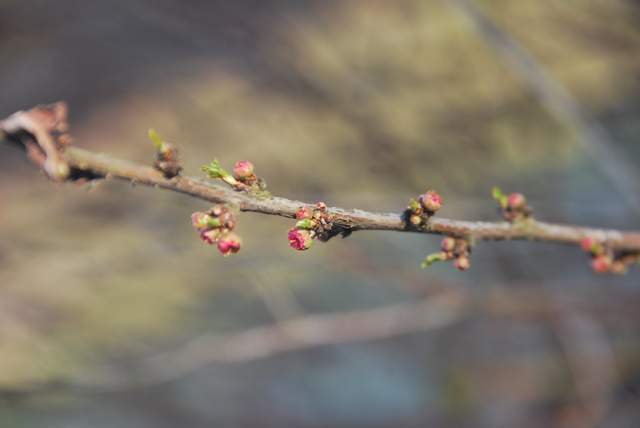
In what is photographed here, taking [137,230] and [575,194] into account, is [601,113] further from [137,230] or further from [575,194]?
[137,230]

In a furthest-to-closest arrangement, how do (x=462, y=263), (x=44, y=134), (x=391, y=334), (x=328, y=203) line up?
(x=328, y=203) < (x=391, y=334) < (x=462, y=263) < (x=44, y=134)

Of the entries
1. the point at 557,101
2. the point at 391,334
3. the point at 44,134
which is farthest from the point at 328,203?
the point at 44,134

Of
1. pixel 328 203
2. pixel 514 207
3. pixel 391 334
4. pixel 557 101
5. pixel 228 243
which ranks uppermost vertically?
pixel 328 203

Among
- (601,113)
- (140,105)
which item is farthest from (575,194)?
(140,105)

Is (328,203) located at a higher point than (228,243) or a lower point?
higher

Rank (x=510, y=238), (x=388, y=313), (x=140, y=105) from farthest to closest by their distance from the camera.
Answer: (x=140, y=105) < (x=388, y=313) < (x=510, y=238)

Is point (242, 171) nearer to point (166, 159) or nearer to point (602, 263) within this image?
point (166, 159)

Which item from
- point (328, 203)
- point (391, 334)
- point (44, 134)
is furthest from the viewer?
point (328, 203)

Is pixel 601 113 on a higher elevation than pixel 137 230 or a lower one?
higher
